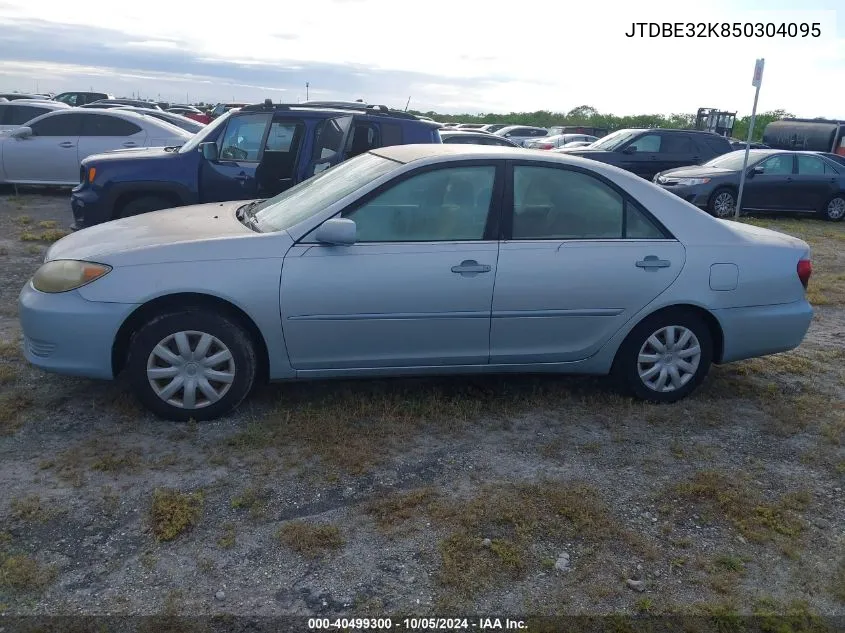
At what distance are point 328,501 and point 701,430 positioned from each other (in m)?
2.33

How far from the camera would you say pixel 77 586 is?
2951 millimetres

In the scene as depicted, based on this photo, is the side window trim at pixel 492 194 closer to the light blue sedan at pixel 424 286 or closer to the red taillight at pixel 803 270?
the light blue sedan at pixel 424 286

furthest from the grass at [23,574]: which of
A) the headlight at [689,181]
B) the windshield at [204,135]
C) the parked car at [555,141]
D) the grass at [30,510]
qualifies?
the parked car at [555,141]

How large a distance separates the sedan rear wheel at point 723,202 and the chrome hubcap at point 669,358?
1019 centimetres

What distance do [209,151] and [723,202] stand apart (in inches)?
393

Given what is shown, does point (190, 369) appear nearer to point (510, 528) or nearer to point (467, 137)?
point (510, 528)

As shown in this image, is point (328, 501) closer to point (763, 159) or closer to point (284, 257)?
point (284, 257)

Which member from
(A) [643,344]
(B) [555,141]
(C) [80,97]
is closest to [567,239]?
(A) [643,344]

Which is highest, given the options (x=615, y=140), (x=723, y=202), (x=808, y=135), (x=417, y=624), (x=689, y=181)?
(x=808, y=135)

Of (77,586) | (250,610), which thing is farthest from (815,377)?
(77,586)

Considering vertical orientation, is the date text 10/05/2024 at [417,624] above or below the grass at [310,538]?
below

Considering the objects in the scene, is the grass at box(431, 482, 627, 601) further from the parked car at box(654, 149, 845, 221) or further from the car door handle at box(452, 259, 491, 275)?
the parked car at box(654, 149, 845, 221)

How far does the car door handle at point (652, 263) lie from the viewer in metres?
4.68

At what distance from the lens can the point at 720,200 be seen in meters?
14.3
